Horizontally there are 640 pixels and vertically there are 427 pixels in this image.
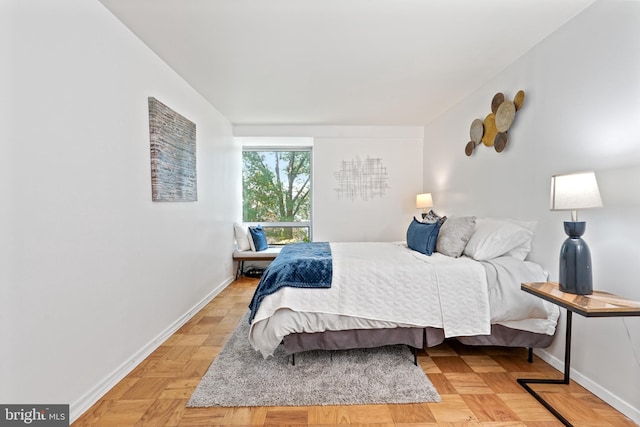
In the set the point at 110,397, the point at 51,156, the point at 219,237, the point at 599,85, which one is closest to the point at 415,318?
the point at 599,85

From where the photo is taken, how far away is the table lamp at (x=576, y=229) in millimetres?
1564

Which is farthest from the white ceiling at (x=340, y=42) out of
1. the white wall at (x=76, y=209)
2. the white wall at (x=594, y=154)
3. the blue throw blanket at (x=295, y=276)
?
the blue throw blanket at (x=295, y=276)

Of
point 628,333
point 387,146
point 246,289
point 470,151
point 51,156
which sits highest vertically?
point 387,146

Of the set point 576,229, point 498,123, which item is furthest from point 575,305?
point 498,123

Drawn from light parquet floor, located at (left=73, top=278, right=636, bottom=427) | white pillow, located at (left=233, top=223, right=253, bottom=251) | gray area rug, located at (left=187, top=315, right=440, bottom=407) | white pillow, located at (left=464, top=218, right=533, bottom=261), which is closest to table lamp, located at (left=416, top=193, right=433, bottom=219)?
white pillow, located at (left=464, top=218, right=533, bottom=261)

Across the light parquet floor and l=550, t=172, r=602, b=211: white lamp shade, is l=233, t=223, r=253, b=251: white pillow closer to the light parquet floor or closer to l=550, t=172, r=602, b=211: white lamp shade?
the light parquet floor

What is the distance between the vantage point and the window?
528 centimetres

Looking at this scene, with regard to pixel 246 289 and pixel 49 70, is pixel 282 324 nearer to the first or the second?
pixel 49 70

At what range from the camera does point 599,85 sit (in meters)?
1.76

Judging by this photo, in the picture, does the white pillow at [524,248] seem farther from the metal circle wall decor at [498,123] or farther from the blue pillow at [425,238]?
the metal circle wall decor at [498,123]

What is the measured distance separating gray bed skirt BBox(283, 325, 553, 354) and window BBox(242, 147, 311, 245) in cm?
327

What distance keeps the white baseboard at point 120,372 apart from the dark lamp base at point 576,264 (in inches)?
111

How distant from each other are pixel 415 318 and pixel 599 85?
1.87m

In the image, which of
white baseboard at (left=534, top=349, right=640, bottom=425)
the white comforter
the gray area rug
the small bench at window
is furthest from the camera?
the small bench at window
